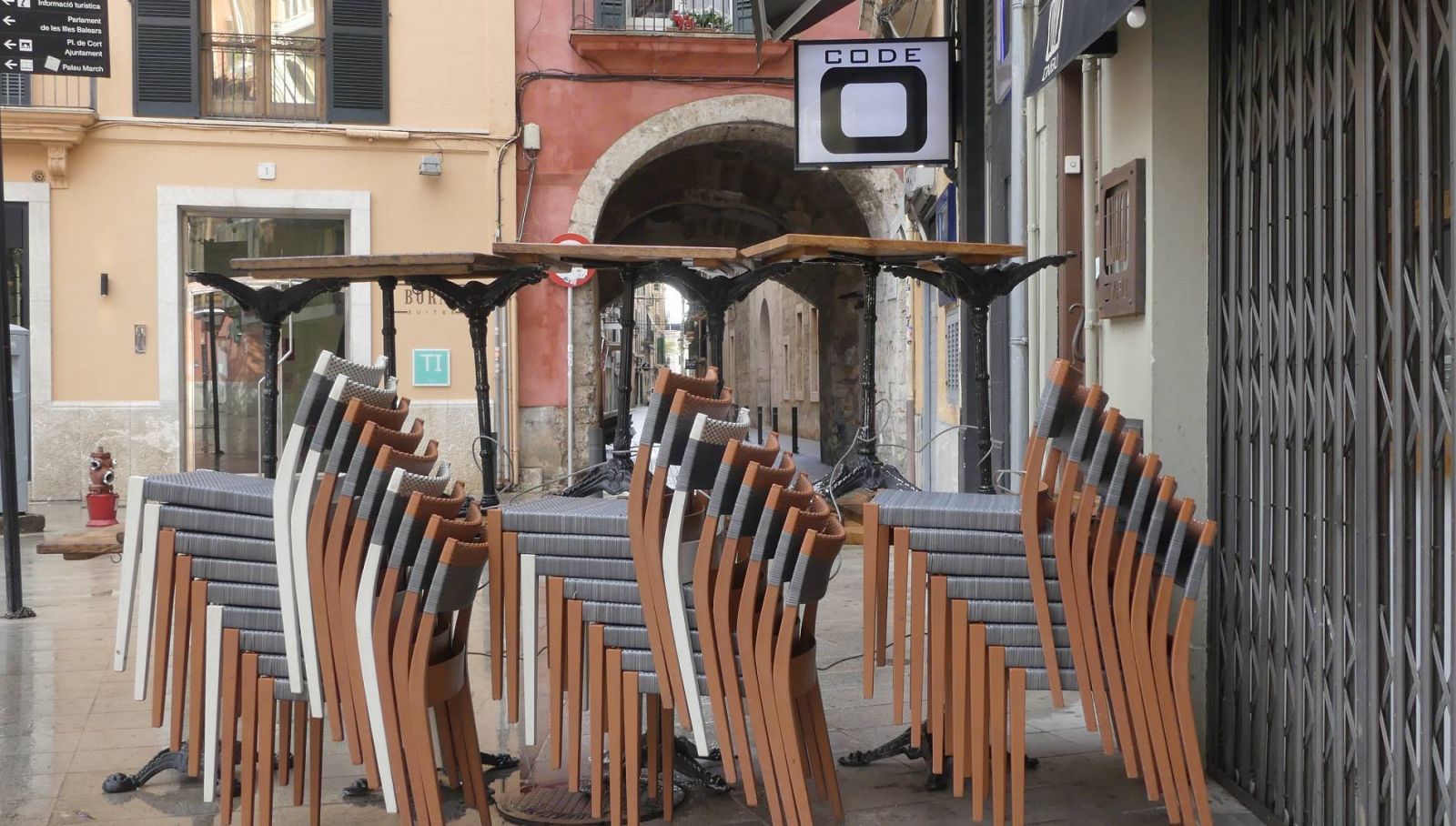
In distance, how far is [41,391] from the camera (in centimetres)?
1371

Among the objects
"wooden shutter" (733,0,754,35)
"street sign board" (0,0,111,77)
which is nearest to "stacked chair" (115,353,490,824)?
"street sign board" (0,0,111,77)

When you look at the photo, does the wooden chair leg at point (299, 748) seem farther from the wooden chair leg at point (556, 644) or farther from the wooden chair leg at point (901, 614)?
the wooden chair leg at point (901, 614)

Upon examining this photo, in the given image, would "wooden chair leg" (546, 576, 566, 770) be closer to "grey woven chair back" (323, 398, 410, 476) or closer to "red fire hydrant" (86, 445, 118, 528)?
"grey woven chair back" (323, 398, 410, 476)

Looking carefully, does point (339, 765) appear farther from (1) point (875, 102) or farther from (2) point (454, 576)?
(1) point (875, 102)

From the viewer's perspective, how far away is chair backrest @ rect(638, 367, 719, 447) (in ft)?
10.8

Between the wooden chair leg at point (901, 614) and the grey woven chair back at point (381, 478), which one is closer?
the grey woven chair back at point (381, 478)

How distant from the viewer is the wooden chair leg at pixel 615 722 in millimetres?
3395

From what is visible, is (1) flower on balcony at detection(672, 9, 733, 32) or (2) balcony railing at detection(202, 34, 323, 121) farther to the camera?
(1) flower on balcony at detection(672, 9, 733, 32)

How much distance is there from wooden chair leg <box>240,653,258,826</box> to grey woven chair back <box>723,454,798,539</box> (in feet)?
3.96

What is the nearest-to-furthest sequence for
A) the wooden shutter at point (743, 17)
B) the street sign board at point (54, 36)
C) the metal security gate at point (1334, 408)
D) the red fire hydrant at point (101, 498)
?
the metal security gate at point (1334, 408), the street sign board at point (54, 36), the red fire hydrant at point (101, 498), the wooden shutter at point (743, 17)

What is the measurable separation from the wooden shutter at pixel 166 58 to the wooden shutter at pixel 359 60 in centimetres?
139

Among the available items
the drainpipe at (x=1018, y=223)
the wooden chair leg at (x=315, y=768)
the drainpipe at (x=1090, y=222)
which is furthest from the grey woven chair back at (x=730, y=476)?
the drainpipe at (x=1018, y=223)

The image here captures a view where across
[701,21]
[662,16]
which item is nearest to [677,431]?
[701,21]

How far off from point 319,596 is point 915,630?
1.44m
